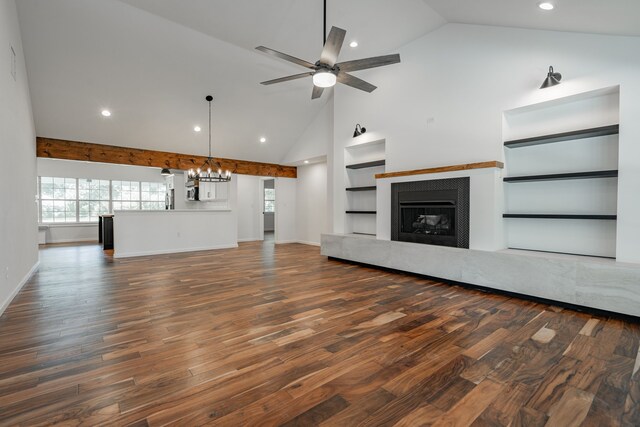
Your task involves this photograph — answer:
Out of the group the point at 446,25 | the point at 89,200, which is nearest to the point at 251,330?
the point at 446,25

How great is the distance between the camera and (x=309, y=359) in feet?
7.22

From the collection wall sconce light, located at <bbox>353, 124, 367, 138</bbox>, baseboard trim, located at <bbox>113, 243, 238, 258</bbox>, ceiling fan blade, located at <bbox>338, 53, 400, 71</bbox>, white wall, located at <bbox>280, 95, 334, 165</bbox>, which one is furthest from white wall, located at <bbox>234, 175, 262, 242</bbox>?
ceiling fan blade, located at <bbox>338, 53, 400, 71</bbox>

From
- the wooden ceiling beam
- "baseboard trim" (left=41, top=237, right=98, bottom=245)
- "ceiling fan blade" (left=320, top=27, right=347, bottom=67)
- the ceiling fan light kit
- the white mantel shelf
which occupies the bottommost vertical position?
"baseboard trim" (left=41, top=237, right=98, bottom=245)

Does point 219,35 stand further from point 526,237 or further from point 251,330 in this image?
point 526,237

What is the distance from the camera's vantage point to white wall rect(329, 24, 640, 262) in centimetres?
315

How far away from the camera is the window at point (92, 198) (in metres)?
10.3

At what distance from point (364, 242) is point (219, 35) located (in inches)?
164

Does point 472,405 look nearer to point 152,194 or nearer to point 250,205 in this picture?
point 250,205

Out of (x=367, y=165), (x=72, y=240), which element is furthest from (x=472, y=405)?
(x=72, y=240)

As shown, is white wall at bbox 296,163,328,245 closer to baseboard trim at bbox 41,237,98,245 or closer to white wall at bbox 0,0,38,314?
white wall at bbox 0,0,38,314

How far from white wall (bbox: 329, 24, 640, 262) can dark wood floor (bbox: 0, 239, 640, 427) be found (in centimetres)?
174

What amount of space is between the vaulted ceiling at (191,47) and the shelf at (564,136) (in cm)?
92

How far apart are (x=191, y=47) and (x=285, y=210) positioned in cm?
523

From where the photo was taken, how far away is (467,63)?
445 cm
